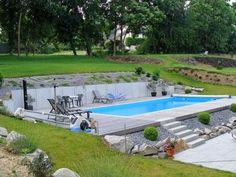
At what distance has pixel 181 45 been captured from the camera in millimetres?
39156

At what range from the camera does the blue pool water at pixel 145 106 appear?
17.8m

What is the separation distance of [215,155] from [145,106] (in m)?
9.14

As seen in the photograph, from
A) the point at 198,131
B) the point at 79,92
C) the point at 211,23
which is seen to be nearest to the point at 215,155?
the point at 198,131

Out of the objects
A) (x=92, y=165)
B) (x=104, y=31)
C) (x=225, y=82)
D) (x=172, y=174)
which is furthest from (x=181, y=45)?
(x=92, y=165)

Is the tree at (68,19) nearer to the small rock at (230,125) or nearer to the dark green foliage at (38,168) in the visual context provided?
the small rock at (230,125)

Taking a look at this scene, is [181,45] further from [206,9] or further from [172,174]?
[172,174]

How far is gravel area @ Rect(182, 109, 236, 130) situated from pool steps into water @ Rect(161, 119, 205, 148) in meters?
0.69

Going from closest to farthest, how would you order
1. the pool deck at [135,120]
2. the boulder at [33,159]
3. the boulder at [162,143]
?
the boulder at [33,159] < the boulder at [162,143] < the pool deck at [135,120]

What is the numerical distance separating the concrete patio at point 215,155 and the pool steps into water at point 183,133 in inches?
8.2

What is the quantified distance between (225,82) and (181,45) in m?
13.0

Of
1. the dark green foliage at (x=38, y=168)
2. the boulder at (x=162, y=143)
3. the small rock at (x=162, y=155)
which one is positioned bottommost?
the small rock at (x=162, y=155)

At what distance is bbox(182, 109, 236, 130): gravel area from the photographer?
14292 mm

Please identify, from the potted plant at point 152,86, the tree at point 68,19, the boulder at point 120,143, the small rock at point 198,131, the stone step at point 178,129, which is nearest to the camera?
the boulder at point 120,143

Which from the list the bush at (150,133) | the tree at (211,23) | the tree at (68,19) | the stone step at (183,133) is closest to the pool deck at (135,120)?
the bush at (150,133)
